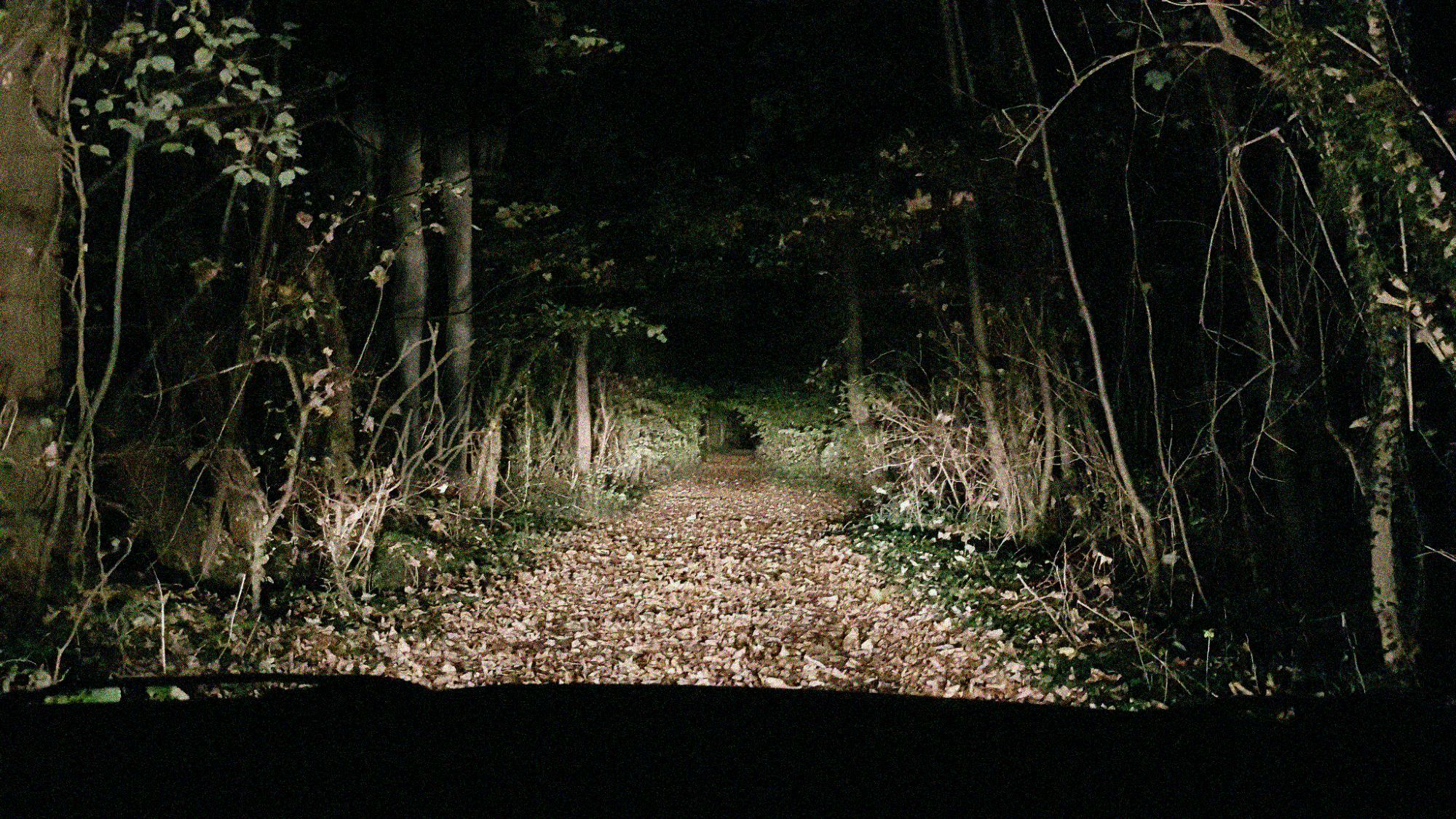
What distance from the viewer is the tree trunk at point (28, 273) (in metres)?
4.74

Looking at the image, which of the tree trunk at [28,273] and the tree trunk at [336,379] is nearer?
the tree trunk at [28,273]

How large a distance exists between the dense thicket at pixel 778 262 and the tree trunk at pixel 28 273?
0.02 m

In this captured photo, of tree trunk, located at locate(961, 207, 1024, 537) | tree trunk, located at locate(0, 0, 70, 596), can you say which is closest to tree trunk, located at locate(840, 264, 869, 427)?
tree trunk, located at locate(961, 207, 1024, 537)

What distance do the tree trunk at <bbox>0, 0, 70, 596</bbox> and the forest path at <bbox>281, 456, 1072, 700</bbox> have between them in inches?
76.1

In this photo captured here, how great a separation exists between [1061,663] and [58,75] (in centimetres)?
784

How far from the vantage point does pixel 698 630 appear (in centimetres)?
725

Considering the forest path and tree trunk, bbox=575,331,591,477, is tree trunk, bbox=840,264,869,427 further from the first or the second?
the forest path

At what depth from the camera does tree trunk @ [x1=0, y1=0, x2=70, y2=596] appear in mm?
4742

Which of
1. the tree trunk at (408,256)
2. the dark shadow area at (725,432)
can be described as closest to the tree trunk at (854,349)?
the tree trunk at (408,256)

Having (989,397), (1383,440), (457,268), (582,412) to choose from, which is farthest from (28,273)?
(582,412)

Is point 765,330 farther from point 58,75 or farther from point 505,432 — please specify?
point 58,75

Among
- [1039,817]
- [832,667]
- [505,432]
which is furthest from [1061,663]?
[505,432]

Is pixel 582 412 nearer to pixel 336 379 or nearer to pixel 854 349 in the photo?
pixel 854 349

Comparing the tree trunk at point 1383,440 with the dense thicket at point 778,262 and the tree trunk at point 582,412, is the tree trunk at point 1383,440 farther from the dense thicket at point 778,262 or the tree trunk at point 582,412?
the tree trunk at point 582,412
